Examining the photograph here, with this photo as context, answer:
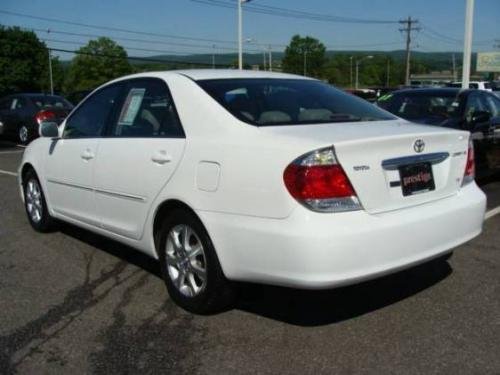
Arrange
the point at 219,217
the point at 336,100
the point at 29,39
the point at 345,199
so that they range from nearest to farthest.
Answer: the point at 345,199 < the point at 219,217 < the point at 336,100 < the point at 29,39

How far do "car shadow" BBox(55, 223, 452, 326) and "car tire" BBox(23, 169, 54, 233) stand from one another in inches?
105

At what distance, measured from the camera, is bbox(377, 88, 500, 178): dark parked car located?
799cm

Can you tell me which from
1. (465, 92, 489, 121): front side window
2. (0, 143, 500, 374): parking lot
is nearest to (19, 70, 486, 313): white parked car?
(0, 143, 500, 374): parking lot

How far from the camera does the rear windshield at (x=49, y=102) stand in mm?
16922

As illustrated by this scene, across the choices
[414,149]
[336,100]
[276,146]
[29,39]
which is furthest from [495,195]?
[29,39]

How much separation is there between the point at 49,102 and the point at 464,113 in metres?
12.2

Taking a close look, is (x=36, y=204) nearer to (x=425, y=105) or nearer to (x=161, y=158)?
(x=161, y=158)

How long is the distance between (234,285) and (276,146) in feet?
3.08

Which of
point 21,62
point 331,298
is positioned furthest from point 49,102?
point 21,62

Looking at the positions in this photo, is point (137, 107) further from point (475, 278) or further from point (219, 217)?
point (475, 278)

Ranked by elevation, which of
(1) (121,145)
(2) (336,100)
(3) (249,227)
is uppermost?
(2) (336,100)

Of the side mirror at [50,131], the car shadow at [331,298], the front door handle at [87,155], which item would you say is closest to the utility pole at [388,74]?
the side mirror at [50,131]

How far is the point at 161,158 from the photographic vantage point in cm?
411

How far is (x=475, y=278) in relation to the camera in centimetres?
462
